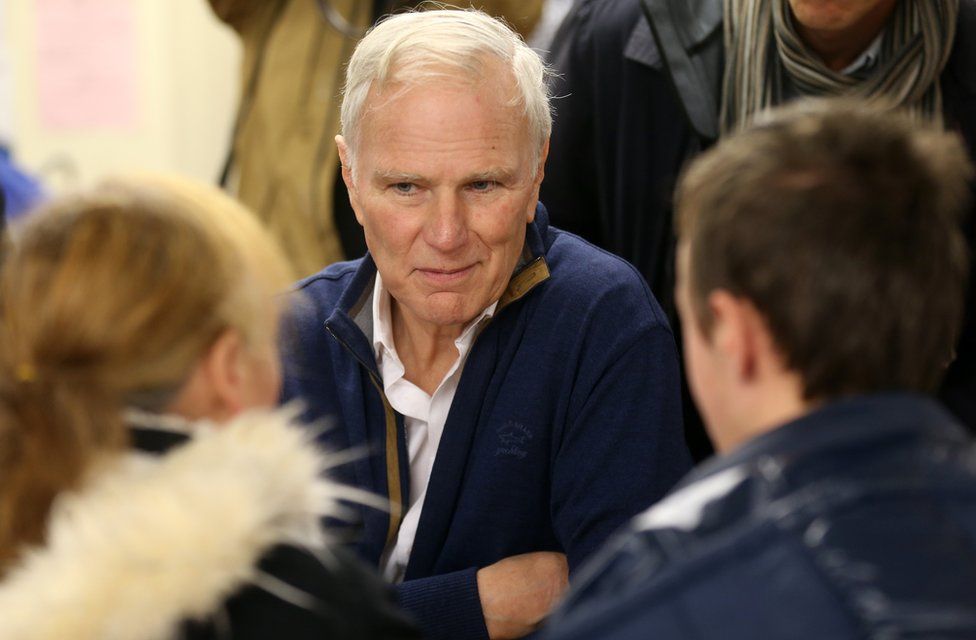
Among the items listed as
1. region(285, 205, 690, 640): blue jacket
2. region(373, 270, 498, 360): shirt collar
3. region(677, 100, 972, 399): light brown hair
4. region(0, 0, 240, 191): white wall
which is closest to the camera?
region(677, 100, 972, 399): light brown hair

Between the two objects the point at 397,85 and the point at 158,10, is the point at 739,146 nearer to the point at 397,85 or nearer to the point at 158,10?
the point at 397,85

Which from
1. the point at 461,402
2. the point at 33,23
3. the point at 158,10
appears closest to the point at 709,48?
the point at 461,402

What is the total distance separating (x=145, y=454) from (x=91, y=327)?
4.7 inches

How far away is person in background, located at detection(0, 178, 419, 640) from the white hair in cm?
62

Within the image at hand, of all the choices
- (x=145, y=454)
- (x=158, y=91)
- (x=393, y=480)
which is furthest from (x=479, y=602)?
(x=158, y=91)

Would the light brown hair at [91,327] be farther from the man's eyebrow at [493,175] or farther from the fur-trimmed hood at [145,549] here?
the man's eyebrow at [493,175]

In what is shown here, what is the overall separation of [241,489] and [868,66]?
1.36 m

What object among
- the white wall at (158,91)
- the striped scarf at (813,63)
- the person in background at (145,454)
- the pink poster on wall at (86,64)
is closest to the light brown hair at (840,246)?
the person in background at (145,454)

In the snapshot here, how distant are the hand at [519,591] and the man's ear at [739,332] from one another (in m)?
0.62

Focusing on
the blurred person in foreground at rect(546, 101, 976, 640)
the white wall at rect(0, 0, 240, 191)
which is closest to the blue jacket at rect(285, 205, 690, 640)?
the blurred person in foreground at rect(546, 101, 976, 640)

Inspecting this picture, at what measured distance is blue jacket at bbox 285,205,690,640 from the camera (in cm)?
166

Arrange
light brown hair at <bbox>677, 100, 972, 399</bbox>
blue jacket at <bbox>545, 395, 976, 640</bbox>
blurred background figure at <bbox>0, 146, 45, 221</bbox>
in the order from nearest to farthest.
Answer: blue jacket at <bbox>545, 395, 976, 640</bbox> < light brown hair at <bbox>677, 100, 972, 399</bbox> < blurred background figure at <bbox>0, 146, 45, 221</bbox>

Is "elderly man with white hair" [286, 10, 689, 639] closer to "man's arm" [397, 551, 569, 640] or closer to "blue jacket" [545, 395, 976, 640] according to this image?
"man's arm" [397, 551, 569, 640]

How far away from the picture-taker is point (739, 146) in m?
1.12
